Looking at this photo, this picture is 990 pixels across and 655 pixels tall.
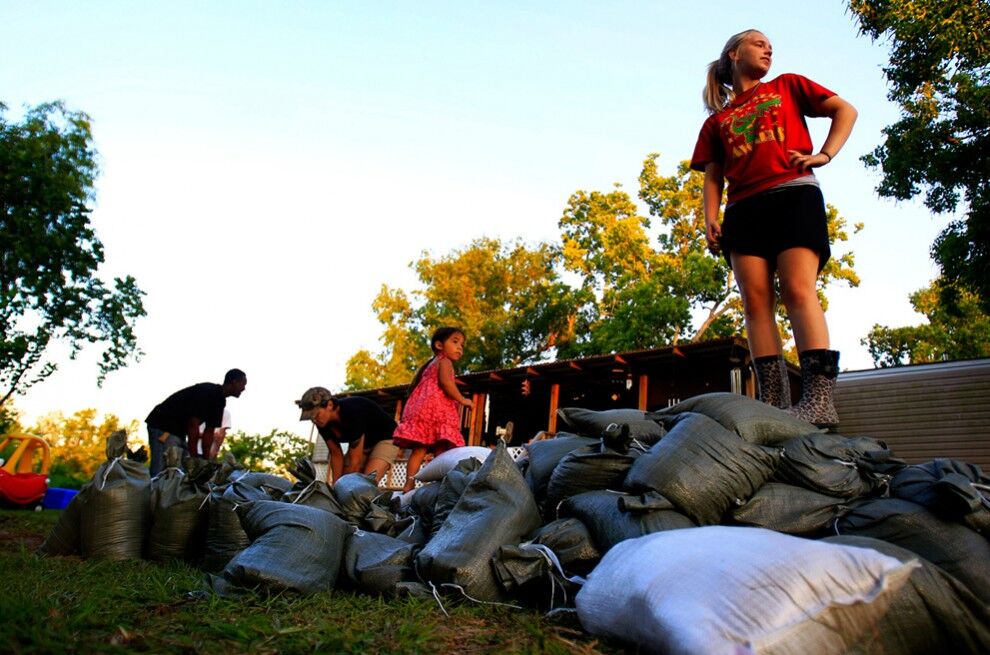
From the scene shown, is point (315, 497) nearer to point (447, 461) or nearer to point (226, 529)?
point (226, 529)

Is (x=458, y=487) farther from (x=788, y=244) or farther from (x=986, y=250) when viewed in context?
(x=986, y=250)

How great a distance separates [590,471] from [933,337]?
29491 millimetres

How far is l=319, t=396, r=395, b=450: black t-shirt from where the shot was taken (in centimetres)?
466

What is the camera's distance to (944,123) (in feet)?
36.1

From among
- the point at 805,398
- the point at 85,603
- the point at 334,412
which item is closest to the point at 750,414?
the point at 805,398

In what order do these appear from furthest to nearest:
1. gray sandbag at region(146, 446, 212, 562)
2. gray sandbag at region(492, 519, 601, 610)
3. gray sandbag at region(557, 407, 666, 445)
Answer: gray sandbag at region(146, 446, 212, 562)
gray sandbag at region(557, 407, 666, 445)
gray sandbag at region(492, 519, 601, 610)

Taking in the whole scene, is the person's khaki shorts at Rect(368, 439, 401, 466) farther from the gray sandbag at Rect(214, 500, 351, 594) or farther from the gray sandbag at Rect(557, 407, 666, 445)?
the gray sandbag at Rect(214, 500, 351, 594)

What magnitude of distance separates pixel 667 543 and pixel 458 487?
46.7 inches

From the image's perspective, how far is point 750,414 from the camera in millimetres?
2271

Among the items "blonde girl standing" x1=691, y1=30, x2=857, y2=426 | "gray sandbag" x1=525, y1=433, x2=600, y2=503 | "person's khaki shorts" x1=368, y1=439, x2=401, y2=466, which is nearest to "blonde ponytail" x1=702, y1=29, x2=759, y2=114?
"blonde girl standing" x1=691, y1=30, x2=857, y2=426

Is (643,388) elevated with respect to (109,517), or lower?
elevated

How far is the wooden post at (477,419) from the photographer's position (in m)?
13.7

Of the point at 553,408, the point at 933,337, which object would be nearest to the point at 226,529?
the point at 553,408

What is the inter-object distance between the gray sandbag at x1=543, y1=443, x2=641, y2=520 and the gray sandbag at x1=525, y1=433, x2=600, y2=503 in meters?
0.16
